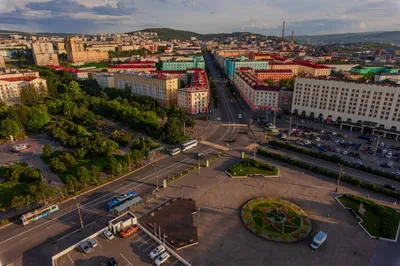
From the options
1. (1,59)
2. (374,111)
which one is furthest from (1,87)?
(374,111)

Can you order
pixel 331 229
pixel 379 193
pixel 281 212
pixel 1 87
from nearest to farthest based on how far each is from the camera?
pixel 331 229
pixel 281 212
pixel 379 193
pixel 1 87

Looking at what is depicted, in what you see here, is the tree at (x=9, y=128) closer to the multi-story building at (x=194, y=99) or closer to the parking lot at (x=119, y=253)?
the multi-story building at (x=194, y=99)

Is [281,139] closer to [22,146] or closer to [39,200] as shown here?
[39,200]

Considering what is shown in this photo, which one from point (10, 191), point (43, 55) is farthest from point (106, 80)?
point (43, 55)

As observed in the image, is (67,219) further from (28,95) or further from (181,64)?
(181,64)

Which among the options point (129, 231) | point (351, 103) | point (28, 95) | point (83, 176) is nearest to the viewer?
point (129, 231)

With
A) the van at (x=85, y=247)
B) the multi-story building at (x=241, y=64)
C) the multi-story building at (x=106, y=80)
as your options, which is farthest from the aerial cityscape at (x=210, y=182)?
the multi-story building at (x=241, y=64)
